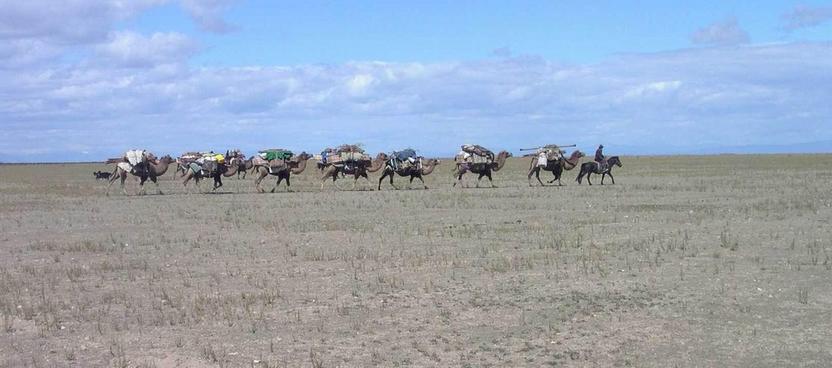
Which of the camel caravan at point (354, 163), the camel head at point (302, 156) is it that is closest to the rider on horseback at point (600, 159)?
the camel caravan at point (354, 163)

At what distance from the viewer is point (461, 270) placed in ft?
46.2

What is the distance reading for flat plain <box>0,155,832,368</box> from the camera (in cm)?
921

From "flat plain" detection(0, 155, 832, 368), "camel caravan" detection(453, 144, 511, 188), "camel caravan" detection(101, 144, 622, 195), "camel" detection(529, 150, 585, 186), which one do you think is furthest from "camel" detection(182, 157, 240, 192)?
"flat plain" detection(0, 155, 832, 368)

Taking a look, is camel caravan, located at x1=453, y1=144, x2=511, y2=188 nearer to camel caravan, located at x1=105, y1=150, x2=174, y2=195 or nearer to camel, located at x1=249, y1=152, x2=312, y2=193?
camel, located at x1=249, y1=152, x2=312, y2=193

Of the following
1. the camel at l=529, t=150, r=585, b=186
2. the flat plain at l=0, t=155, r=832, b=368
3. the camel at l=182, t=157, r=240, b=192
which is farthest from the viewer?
the camel at l=182, t=157, r=240, b=192

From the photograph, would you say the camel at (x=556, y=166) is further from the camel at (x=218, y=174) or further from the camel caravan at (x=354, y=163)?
the camel at (x=218, y=174)

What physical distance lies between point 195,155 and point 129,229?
26.3 metres

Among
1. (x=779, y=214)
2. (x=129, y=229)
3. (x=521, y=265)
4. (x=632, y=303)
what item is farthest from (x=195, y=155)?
(x=632, y=303)

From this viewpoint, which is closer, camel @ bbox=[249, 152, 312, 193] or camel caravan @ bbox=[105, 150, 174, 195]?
camel caravan @ bbox=[105, 150, 174, 195]

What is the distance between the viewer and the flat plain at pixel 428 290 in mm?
9211

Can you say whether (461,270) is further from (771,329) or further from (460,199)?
(460,199)

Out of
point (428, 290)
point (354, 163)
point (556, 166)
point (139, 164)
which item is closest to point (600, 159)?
point (556, 166)

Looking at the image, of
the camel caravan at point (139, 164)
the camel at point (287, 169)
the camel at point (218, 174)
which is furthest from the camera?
the camel at point (218, 174)

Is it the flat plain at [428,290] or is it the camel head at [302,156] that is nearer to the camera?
the flat plain at [428,290]
